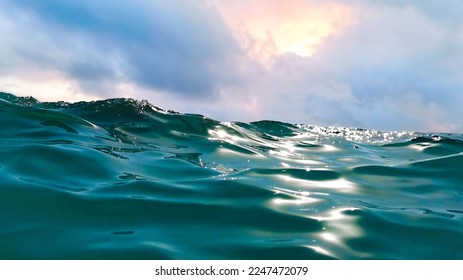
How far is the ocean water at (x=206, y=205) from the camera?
13.8ft

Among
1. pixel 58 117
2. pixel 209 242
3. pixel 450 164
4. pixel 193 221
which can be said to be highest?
pixel 58 117

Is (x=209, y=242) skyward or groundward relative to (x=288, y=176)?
groundward

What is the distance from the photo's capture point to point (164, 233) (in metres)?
4.48

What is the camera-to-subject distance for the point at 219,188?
636 cm

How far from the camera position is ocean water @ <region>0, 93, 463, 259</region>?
4.20 meters

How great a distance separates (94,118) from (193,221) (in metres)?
11.8

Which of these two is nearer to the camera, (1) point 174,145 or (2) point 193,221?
(2) point 193,221

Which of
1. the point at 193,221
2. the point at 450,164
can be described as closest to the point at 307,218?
the point at 193,221

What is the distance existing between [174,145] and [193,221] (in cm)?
687

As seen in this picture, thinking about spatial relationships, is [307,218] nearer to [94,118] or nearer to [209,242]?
[209,242]

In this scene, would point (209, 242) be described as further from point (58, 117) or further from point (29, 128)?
point (58, 117)

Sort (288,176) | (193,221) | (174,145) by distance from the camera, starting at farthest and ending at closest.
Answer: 1. (174,145)
2. (288,176)
3. (193,221)

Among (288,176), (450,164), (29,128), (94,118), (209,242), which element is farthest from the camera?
(94,118)

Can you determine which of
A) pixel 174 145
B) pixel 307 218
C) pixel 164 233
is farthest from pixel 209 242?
pixel 174 145
